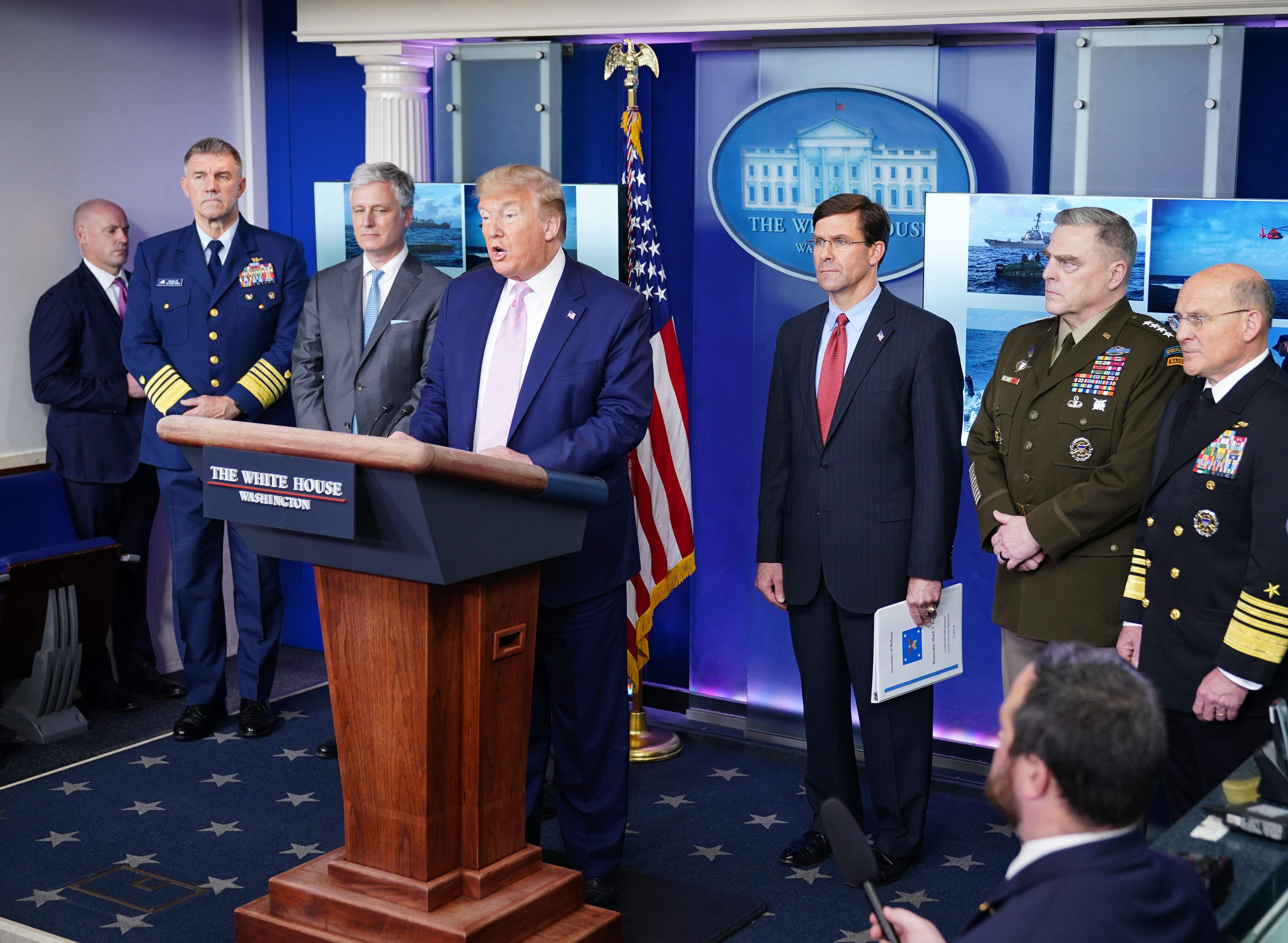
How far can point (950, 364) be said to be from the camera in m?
3.50

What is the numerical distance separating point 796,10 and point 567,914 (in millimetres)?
2827

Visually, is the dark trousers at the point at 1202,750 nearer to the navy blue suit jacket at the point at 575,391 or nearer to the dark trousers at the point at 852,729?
the dark trousers at the point at 852,729

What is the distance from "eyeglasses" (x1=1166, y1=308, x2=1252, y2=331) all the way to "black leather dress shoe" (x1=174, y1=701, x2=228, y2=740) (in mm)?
3452

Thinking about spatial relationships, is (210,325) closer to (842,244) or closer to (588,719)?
(588,719)

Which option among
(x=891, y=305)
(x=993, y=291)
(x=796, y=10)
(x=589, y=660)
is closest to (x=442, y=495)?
Result: (x=589, y=660)

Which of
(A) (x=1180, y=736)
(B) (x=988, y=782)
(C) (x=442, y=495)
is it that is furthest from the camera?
(A) (x=1180, y=736)

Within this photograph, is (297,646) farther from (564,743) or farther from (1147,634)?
(1147,634)

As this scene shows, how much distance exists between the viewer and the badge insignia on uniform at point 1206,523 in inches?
112

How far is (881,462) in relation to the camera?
3.51 m

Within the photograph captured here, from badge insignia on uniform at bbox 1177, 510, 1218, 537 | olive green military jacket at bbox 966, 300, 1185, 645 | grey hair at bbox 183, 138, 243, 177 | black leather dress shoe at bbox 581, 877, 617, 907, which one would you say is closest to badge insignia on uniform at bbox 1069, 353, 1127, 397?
olive green military jacket at bbox 966, 300, 1185, 645

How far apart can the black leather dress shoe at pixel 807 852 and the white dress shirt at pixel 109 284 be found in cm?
322

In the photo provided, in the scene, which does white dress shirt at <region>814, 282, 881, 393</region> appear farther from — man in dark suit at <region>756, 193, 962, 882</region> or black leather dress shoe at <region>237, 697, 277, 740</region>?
black leather dress shoe at <region>237, 697, 277, 740</region>

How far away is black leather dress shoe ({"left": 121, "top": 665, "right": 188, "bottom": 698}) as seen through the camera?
5.23 meters

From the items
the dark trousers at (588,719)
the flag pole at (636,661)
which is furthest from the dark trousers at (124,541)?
the dark trousers at (588,719)
